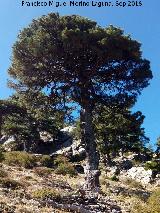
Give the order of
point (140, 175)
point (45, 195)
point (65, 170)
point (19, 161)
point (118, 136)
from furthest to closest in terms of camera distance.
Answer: point (118, 136) < point (140, 175) < point (19, 161) < point (65, 170) < point (45, 195)

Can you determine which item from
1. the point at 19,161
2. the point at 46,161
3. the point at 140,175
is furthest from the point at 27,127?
the point at 19,161

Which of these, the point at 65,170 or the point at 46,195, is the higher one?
the point at 65,170

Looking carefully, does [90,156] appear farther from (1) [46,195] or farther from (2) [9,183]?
(1) [46,195]

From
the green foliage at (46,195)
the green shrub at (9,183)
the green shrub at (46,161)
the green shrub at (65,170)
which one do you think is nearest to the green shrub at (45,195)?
the green foliage at (46,195)

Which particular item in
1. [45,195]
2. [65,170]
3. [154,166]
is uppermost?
[154,166]

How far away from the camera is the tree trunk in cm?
2867

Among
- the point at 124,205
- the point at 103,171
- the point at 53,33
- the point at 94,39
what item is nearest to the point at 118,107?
the point at 94,39

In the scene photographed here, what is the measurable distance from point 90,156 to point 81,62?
24.2 ft

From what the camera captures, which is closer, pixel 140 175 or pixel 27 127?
pixel 140 175

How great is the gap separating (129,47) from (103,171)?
21187 mm

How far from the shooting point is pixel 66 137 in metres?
70.9

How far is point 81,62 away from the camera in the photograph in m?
31.3

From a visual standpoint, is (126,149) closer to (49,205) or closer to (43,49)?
(43,49)

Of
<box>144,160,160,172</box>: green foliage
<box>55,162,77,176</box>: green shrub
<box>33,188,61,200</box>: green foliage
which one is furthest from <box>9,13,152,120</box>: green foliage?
<box>144,160,160,172</box>: green foliage
